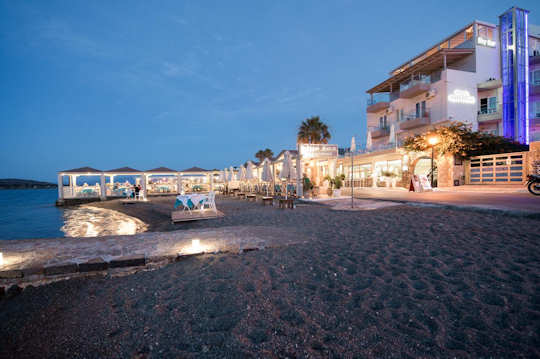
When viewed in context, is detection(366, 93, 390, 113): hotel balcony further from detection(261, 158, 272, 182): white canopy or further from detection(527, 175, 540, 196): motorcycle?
detection(261, 158, 272, 182): white canopy

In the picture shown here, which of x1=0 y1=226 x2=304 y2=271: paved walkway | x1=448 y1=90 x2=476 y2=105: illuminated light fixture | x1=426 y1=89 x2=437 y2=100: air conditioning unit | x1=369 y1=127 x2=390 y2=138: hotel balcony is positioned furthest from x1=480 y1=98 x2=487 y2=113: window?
x1=0 y1=226 x2=304 y2=271: paved walkway

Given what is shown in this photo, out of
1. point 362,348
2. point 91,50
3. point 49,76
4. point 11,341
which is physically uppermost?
point 91,50

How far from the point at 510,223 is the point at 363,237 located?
3085 millimetres

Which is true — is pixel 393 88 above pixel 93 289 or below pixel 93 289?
above

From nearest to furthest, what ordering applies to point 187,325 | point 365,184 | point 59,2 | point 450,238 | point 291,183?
point 187,325 < point 450,238 < point 291,183 < point 365,184 < point 59,2

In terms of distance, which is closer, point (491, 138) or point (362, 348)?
point (362, 348)

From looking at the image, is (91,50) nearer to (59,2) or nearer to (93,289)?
(59,2)

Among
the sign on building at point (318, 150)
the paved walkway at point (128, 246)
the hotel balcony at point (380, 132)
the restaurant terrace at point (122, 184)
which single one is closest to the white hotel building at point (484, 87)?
the hotel balcony at point (380, 132)

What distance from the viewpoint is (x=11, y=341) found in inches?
76.9

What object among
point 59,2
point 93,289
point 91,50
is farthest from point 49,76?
point 93,289

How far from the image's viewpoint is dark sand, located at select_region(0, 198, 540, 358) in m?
1.66

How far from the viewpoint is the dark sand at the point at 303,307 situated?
65.4 inches

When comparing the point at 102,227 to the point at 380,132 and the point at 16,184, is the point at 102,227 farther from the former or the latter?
the point at 16,184

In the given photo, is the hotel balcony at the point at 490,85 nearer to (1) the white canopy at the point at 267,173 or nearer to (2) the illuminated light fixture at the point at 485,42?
(2) the illuminated light fixture at the point at 485,42
